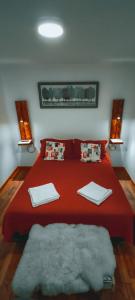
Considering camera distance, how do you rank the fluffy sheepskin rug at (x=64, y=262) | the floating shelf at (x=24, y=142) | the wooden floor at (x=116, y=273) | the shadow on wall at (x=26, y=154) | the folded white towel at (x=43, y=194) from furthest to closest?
the shadow on wall at (x=26, y=154) → the floating shelf at (x=24, y=142) → the folded white towel at (x=43, y=194) → the wooden floor at (x=116, y=273) → the fluffy sheepskin rug at (x=64, y=262)

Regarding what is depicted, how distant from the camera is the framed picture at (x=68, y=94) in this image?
8.89 ft

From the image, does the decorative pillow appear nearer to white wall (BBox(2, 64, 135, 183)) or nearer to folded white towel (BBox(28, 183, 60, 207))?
white wall (BBox(2, 64, 135, 183))

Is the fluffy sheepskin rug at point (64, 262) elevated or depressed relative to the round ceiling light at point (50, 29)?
depressed

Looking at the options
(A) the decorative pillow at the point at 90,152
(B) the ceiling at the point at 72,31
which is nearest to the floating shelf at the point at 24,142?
(A) the decorative pillow at the point at 90,152

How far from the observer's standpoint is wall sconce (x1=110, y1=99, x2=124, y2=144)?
276cm

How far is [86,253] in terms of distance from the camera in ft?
3.77

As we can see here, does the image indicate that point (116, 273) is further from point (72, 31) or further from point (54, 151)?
point (72, 31)

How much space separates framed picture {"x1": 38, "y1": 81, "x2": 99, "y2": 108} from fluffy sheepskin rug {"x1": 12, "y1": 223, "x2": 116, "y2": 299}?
216 centimetres

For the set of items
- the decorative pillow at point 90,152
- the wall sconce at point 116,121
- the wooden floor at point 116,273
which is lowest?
the wooden floor at point 116,273

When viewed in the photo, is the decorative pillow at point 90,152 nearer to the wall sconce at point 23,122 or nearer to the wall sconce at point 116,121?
the wall sconce at point 116,121

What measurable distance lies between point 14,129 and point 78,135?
133cm

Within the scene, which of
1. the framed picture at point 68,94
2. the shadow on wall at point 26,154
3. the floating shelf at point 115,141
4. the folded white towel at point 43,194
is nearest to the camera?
the folded white towel at point 43,194

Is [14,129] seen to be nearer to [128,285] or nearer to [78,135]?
[78,135]

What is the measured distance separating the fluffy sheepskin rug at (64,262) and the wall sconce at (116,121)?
1.99 metres
